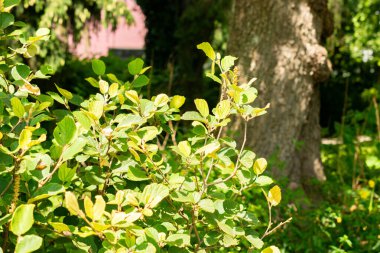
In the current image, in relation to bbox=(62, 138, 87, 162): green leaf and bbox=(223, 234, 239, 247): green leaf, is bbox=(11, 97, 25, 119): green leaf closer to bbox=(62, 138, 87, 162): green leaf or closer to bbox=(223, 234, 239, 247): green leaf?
bbox=(62, 138, 87, 162): green leaf

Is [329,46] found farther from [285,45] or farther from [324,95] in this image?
[285,45]

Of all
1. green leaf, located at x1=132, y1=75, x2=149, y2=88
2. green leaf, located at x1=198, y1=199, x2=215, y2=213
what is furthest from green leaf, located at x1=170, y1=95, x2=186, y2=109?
green leaf, located at x1=198, y1=199, x2=215, y2=213

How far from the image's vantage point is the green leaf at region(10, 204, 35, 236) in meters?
1.44

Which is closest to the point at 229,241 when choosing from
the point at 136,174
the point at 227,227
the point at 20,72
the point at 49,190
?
the point at 227,227

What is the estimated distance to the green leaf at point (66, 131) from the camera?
1.71 metres

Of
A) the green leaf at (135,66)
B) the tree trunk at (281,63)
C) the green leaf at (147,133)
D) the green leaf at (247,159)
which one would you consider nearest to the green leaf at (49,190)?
the green leaf at (147,133)

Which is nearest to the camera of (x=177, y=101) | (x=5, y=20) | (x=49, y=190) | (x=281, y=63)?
(x=49, y=190)

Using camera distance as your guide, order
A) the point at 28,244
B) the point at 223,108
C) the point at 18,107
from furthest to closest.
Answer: the point at 223,108 < the point at 18,107 < the point at 28,244

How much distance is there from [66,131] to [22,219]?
1.18 ft

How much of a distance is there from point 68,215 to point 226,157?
1.96 feet

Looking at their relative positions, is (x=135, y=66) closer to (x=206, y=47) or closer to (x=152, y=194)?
(x=206, y=47)

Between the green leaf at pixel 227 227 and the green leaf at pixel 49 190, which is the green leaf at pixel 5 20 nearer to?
the green leaf at pixel 49 190

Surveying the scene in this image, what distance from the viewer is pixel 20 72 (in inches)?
82.0

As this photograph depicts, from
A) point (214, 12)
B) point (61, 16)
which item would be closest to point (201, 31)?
point (214, 12)
